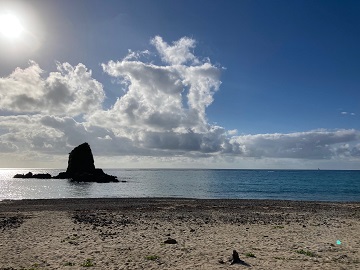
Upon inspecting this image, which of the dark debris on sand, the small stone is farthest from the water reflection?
the small stone

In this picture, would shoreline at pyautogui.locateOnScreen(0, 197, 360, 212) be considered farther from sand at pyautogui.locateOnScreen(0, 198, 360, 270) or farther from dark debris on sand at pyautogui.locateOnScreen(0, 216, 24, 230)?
sand at pyautogui.locateOnScreen(0, 198, 360, 270)

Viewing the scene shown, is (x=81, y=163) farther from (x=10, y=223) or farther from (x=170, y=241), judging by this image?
(x=170, y=241)

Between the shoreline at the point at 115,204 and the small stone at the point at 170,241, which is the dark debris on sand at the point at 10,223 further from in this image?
the small stone at the point at 170,241

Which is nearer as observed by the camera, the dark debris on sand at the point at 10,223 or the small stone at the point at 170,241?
the small stone at the point at 170,241

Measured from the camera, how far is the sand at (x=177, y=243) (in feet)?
53.9

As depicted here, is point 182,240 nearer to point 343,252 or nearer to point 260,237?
point 260,237

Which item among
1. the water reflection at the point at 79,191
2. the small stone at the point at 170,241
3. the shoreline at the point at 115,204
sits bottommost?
the water reflection at the point at 79,191

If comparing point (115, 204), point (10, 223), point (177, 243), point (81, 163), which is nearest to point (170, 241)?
point (177, 243)

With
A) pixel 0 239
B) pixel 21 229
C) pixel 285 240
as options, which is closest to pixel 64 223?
pixel 21 229

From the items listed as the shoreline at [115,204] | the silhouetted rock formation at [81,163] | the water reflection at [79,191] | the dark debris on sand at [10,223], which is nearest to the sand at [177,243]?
the dark debris on sand at [10,223]

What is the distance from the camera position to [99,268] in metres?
15.5

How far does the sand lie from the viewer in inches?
647

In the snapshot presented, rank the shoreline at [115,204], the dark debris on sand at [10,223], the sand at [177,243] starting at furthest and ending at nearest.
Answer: the shoreline at [115,204]
the dark debris on sand at [10,223]
the sand at [177,243]

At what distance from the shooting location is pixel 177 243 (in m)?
20.9
